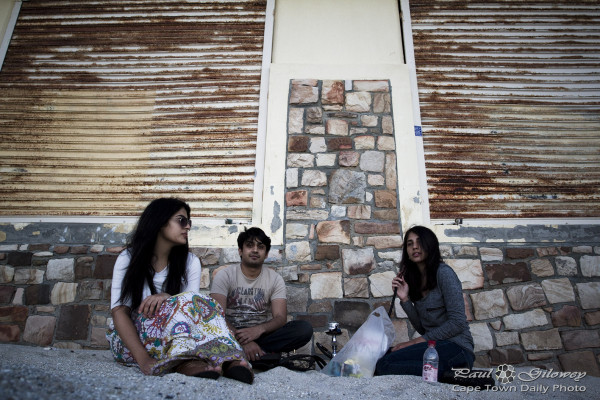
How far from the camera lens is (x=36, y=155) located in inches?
168

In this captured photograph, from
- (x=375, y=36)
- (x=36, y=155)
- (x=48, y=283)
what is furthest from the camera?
(x=375, y=36)

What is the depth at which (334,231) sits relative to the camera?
12.5ft

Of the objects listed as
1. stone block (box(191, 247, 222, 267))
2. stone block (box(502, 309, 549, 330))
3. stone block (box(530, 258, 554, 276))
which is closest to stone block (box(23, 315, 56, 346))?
stone block (box(191, 247, 222, 267))

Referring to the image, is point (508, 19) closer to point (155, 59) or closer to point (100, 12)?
point (155, 59)

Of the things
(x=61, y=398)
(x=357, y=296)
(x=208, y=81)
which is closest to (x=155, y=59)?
(x=208, y=81)

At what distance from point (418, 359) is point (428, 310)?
1.18 ft

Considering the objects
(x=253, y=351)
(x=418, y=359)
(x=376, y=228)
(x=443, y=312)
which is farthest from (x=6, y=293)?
(x=443, y=312)

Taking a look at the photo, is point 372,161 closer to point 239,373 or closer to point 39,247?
point 239,373

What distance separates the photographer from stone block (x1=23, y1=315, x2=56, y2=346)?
11.7 feet

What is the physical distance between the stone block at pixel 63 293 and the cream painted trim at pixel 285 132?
197cm

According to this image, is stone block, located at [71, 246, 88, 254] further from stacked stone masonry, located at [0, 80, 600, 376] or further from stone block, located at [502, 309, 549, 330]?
stone block, located at [502, 309, 549, 330]

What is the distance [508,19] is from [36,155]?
5673mm

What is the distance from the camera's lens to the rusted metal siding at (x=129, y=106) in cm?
412

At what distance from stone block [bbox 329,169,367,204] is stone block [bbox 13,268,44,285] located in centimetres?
296
